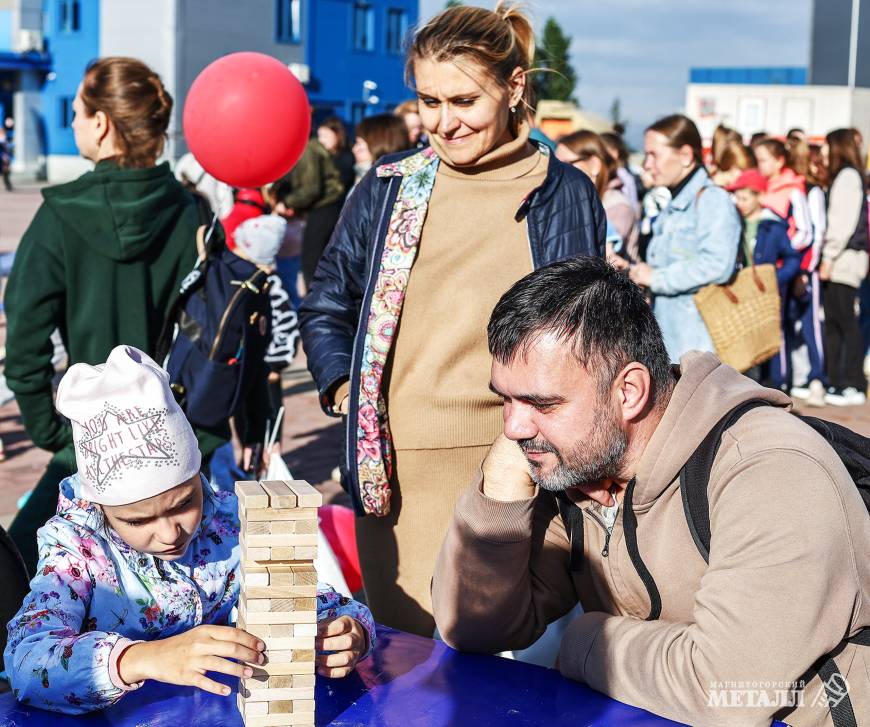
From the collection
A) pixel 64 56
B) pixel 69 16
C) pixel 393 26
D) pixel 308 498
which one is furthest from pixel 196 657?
pixel 393 26

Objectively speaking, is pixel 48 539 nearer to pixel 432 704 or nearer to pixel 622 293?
pixel 432 704

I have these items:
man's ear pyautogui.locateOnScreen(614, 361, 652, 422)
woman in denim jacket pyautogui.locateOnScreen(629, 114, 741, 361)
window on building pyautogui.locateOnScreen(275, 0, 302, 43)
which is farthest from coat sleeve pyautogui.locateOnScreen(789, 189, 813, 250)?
window on building pyautogui.locateOnScreen(275, 0, 302, 43)

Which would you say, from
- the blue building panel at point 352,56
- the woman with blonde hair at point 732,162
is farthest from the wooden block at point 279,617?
the blue building panel at point 352,56

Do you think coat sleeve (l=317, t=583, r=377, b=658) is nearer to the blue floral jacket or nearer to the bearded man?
the blue floral jacket

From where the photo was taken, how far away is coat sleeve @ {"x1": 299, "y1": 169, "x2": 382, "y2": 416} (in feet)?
10.6

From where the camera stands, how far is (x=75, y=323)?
3.68m

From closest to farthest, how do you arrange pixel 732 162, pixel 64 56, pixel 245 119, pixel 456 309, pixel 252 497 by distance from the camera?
pixel 252 497, pixel 456 309, pixel 245 119, pixel 732 162, pixel 64 56

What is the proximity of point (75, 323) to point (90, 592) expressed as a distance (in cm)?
164

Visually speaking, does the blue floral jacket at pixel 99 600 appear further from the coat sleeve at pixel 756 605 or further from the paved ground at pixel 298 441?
the paved ground at pixel 298 441

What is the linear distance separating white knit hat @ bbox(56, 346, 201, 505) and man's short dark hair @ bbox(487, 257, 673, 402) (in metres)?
0.67

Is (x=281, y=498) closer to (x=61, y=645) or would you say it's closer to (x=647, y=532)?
(x=61, y=645)

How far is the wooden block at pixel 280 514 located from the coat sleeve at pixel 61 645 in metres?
0.45

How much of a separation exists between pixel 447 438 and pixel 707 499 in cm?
108

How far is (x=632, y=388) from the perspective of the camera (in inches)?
88.4
